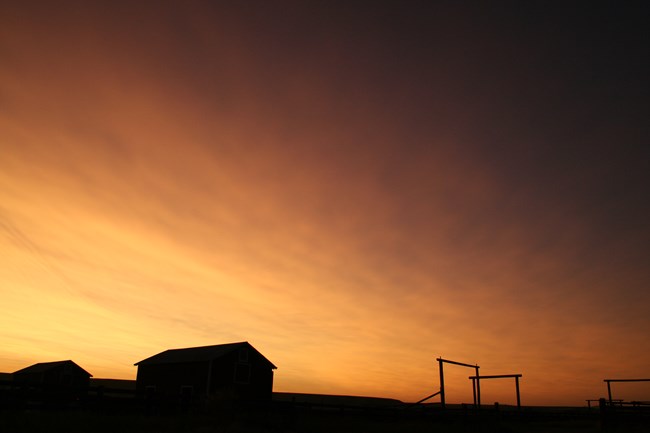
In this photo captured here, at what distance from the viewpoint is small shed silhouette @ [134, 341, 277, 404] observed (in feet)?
127

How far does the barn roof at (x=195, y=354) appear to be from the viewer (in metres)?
40.1

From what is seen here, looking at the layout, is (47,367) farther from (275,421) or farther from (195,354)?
(275,421)

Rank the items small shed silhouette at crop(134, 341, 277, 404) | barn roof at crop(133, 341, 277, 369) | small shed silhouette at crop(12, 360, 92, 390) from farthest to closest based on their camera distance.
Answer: small shed silhouette at crop(12, 360, 92, 390) → barn roof at crop(133, 341, 277, 369) → small shed silhouette at crop(134, 341, 277, 404)

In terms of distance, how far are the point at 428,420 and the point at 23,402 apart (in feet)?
72.4

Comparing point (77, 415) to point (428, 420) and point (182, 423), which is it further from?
point (428, 420)

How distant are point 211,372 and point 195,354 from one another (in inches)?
168

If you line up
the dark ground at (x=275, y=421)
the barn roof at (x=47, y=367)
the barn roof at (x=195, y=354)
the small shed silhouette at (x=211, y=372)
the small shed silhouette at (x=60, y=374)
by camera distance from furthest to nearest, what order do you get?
the barn roof at (x=47, y=367) < the small shed silhouette at (x=60, y=374) < the barn roof at (x=195, y=354) < the small shed silhouette at (x=211, y=372) < the dark ground at (x=275, y=421)

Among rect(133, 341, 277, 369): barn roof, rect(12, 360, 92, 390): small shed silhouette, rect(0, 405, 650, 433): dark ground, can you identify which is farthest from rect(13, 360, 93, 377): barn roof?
rect(0, 405, 650, 433): dark ground

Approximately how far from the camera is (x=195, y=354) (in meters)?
42.1

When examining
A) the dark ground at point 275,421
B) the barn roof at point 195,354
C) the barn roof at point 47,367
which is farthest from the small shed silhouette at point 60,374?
the dark ground at point 275,421

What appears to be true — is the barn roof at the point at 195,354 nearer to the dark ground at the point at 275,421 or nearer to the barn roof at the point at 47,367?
the barn roof at the point at 47,367

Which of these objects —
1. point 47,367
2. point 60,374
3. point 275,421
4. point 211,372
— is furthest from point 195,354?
point 47,367

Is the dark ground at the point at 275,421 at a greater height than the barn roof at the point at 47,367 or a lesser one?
lesser

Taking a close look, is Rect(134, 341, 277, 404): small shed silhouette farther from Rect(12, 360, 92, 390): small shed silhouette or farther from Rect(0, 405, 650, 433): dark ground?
Rect(0, 405, 650, 433): dark ground
